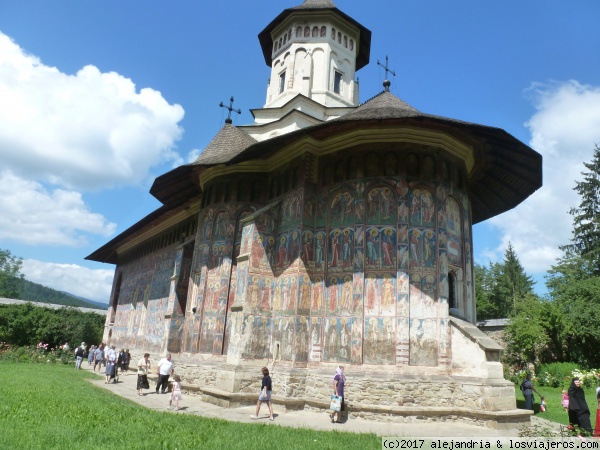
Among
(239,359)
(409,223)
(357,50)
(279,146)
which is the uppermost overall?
(357,50)

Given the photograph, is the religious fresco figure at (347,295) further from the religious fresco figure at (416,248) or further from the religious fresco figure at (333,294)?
the religious fresco figure at (416,248)

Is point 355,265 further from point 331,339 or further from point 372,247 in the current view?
point 331,339

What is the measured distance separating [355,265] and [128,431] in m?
6.01

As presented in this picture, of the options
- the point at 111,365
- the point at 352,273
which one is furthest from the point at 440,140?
the point at 111,365

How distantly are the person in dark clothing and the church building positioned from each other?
3.67ft

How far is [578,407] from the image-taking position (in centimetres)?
790

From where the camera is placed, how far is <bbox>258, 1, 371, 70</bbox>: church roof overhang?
19.4 meters

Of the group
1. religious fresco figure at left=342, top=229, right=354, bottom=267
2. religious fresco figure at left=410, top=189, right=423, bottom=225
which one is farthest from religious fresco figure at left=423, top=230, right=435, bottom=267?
religious fresco figure at left=342, top=229, right=354, bottom=267

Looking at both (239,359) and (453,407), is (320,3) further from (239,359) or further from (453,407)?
(453,407)

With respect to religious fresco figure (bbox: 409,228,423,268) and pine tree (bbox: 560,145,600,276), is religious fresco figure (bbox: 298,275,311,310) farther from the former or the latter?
pine tree (bbox: 560,145,600,276)

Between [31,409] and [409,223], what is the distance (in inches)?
332

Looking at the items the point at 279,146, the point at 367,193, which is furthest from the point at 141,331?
the point at 367,193

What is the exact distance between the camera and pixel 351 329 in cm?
1028

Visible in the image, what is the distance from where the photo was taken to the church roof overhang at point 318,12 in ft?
63.6
